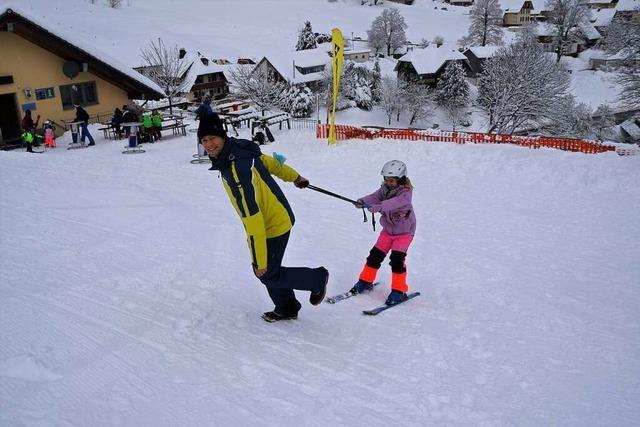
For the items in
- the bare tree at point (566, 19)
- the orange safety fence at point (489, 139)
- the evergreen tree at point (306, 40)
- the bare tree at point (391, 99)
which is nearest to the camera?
the orange safety fence at point (489, 139)

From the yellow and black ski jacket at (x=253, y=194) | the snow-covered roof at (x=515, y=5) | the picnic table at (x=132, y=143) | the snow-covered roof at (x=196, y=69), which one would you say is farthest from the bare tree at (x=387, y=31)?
the yellow and black ski jacket at (x=253, y=194)

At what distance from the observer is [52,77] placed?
20281 millimetres

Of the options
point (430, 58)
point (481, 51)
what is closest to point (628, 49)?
point (430, 58)

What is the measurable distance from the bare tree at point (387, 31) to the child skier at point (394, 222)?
85.5 metres

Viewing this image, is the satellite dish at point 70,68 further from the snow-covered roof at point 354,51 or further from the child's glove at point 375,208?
the snow-covered roof at point 354,51

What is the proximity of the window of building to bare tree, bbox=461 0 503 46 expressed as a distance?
7200 centimetres

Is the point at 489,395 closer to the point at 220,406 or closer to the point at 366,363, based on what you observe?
the point at 366,363

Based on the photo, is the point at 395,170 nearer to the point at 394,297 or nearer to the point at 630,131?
the point at 394,297

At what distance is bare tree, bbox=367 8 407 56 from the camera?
3305 inches

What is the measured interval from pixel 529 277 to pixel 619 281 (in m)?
1.22

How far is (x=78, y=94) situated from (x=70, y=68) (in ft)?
4.26

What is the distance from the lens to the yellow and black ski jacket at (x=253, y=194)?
3664 mm

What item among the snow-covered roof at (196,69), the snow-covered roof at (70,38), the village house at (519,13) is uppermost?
the village house at (519,13)

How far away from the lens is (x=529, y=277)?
6.25 m
